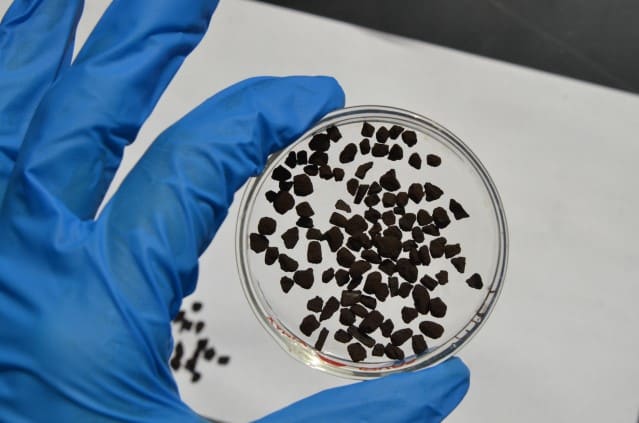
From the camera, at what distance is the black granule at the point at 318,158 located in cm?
134

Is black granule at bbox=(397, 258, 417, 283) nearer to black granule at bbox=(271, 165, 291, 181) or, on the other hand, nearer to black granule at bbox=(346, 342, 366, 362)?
black granule at bbox=(346, 342, 366, 362)

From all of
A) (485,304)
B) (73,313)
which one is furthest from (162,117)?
(485,304)

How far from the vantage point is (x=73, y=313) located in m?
1.07

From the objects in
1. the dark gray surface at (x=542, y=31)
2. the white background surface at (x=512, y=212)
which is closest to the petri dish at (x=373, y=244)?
the white background surface at (x=512, y=212)

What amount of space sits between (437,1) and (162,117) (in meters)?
0.71

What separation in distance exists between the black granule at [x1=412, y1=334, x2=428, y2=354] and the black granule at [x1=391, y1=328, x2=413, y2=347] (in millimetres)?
16

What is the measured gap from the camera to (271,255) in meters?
1.30

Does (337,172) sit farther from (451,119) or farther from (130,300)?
(130,300)

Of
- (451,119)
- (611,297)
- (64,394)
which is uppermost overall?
(451,119)

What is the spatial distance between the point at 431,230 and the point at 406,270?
4.2 inches

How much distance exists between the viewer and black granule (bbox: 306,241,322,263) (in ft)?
4.28

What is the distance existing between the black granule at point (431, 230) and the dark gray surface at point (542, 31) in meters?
0.45

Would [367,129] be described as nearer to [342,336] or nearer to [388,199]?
[388,199]

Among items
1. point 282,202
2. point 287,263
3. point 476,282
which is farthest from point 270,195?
Answer: point 476,282
